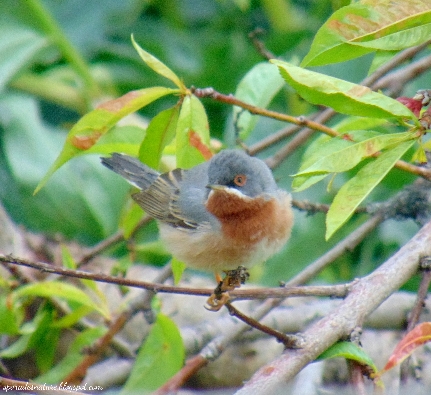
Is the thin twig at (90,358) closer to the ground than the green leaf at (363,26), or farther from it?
closer to the ground

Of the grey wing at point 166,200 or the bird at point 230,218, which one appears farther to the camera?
the grey wing at point 166,200

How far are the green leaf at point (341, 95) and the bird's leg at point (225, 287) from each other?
32.3 inches

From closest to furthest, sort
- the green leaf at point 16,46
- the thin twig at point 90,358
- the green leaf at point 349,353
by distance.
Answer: the green leaf at point 349,353 → the thin twig at point 90,358 → the green leaf at point 16,46

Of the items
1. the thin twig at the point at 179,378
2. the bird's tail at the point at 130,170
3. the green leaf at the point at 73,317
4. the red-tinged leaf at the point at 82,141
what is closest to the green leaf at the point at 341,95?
the red-tinged leaf at the point at 82,141

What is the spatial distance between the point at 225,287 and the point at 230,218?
71 centimetres

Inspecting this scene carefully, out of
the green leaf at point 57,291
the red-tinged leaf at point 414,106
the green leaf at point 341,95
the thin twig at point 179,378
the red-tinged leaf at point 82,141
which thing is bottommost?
the thin twig at point 179,378

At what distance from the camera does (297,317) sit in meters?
4.07

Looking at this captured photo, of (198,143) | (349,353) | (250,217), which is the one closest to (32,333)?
(250,217)

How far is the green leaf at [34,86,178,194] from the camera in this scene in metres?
2.60

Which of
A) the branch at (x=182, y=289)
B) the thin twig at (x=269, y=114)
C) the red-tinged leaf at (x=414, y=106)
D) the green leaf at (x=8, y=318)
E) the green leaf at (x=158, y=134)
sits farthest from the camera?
the green leaf at (x=8, y=318)

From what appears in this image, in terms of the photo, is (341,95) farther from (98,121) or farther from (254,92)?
(254,92)

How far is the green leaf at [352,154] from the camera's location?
2.12 meters

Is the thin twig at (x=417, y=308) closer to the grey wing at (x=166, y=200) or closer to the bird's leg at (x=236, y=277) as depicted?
the bird's leg at (x=236, y=277)

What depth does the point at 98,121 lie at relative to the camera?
8.57ft
